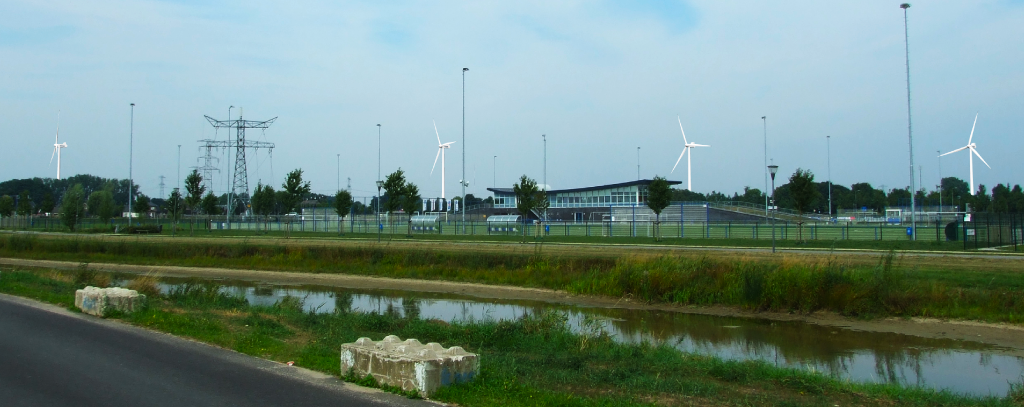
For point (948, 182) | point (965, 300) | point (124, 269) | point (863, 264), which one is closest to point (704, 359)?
point (965, 300)

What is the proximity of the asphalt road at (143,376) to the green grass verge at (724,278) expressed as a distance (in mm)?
15384

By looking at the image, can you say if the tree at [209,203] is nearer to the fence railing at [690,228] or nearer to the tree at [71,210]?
the fence railing at [690,228]

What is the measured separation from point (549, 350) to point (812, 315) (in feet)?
35.5

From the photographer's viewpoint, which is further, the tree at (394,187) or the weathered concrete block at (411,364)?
the tree at (394,187)

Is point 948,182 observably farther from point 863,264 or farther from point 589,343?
point 589,343

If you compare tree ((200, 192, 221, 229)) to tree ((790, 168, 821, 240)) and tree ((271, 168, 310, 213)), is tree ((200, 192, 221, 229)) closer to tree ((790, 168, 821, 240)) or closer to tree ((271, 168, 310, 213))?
tree ((271, 168, 310, 213))

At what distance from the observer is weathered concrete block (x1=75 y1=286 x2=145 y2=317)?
15117 millimetres

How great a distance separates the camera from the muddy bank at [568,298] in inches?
675

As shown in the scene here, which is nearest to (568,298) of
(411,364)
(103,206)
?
(411,364)

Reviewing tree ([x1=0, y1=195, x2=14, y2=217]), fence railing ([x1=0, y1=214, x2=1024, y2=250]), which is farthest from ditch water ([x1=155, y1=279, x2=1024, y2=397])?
tree ([x1=0, y1=195, x2=14, y2=217])

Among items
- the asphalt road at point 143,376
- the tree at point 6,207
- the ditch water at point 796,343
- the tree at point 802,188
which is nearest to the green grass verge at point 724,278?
the ditch water at point 796,343

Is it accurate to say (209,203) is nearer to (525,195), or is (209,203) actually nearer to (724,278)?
(525,195)

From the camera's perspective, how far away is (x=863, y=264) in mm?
25203

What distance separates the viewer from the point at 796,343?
1630 centimetres
